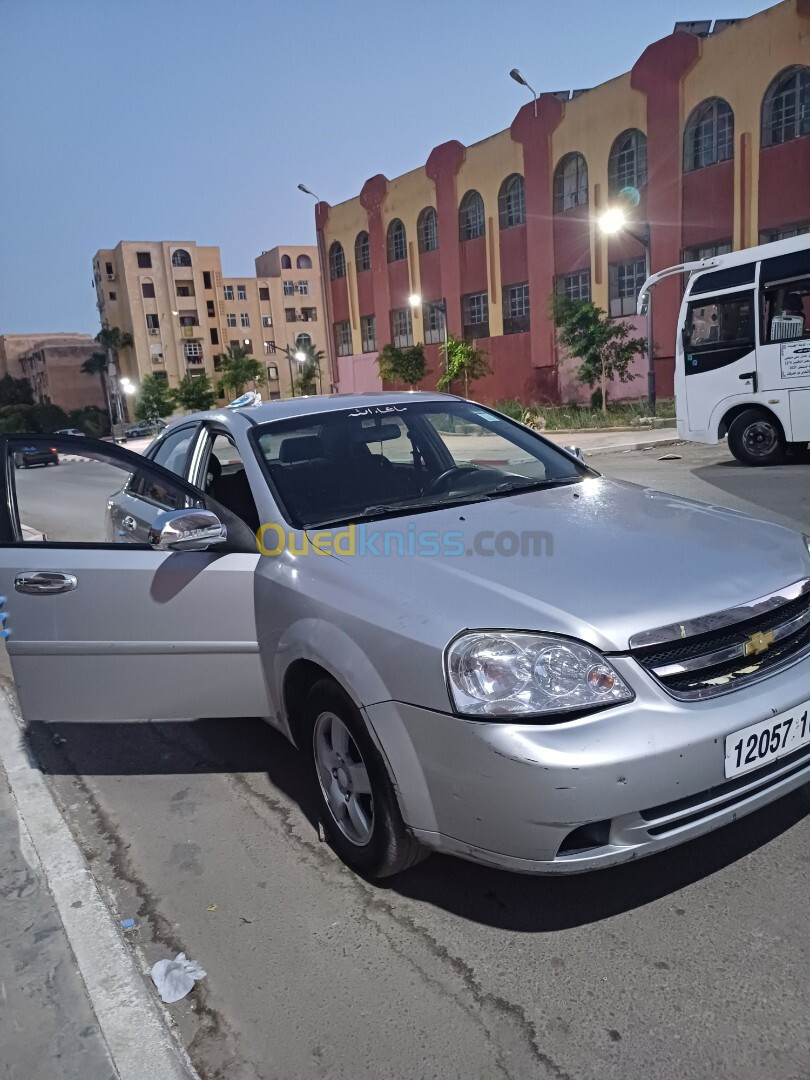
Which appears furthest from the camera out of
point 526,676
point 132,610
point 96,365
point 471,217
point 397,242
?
point 96,365

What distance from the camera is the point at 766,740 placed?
7.61 ft

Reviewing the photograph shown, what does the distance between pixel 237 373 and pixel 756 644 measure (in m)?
68.6

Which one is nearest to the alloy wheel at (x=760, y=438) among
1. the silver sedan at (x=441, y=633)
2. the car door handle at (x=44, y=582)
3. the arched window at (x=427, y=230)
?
the silver sedan at (x=441, y=633)

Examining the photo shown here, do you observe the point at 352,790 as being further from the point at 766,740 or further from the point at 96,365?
the point at 96,365

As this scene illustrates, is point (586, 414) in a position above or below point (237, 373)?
below

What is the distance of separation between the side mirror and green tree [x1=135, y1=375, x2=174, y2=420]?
73.5 metres

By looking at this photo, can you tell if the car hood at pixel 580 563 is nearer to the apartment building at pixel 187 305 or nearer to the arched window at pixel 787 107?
the arched window at pixel 787 107

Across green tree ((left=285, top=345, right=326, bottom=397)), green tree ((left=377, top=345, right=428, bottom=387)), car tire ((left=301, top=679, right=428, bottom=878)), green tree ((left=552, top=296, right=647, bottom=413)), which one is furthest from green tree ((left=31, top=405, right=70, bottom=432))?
car tire ((left=301, top=679, right=428, bottom=878))

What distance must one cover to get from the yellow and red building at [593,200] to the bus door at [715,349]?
11.0 meters

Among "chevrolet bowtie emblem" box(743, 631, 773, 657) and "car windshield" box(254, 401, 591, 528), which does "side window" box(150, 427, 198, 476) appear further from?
"chevrolet bowtie emblem" box(743, 631, 773, 657)

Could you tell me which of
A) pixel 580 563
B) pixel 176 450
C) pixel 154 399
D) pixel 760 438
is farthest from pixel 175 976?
pixel 154 399

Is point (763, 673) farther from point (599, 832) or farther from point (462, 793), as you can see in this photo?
point (462, 793)

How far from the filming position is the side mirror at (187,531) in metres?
2.94

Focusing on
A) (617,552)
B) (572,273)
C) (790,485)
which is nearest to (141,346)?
(572,273)
